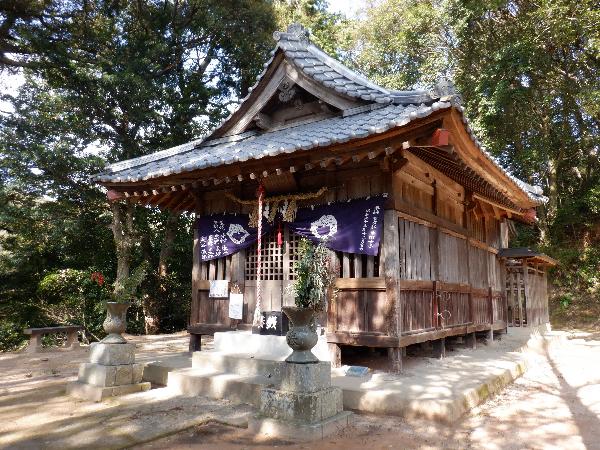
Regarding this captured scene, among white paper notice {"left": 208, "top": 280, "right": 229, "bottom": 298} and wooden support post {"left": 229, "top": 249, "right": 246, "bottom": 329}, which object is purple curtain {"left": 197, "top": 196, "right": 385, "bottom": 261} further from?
white paper notice {"left": 208, "top": 280, "right": 229, "bottom": 298}

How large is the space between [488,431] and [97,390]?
5465mm

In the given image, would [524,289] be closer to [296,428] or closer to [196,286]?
[196,286]

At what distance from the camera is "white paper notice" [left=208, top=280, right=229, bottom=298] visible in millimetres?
9070

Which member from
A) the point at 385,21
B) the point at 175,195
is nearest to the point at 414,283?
the point at 175,195

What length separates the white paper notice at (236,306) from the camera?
28.9 ft

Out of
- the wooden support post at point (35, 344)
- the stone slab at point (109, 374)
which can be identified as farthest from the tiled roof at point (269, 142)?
the wooden support post at point (35, 344)

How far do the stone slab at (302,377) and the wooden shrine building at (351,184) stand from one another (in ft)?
7.21

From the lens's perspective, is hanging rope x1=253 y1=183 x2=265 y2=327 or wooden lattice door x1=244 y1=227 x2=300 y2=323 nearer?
hanging rope x1=253 y1=183 x2=265 y2=327

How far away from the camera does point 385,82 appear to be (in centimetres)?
2273

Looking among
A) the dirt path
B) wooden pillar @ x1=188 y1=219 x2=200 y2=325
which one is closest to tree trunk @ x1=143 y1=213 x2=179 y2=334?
wooden pillar @ x1=188 y1=219 x2=200 y2=325

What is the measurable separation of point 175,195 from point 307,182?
375 cm

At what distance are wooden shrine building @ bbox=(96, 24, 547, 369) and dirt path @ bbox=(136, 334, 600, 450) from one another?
1.77m

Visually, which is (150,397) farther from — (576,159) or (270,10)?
(576,159)

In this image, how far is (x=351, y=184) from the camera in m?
7.88
